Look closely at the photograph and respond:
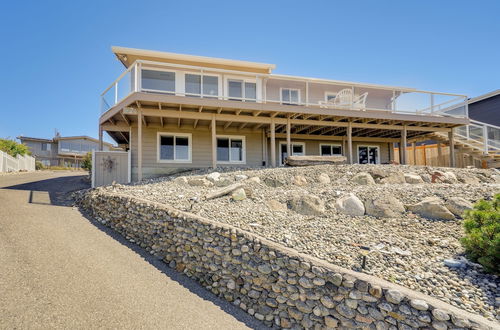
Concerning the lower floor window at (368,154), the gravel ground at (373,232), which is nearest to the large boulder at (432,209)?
the gravel ground at (373,232)

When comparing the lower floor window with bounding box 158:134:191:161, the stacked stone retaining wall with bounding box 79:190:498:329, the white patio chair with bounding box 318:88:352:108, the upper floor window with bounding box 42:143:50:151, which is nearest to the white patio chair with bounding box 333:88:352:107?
the white patio chair with bounding box 318:88:352:108

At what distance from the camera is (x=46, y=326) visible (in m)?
3.06

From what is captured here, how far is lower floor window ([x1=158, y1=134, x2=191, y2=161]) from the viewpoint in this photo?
487 inches

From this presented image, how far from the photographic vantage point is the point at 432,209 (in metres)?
4.95

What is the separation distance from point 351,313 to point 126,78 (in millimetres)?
10678

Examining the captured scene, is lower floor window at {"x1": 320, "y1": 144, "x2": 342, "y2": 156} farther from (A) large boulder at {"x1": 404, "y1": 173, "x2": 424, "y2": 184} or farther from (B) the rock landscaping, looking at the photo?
(B) the rock landscaping

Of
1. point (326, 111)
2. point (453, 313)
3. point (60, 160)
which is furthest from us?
point (60, 160)

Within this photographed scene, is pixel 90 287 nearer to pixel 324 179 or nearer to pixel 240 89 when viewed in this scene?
pixel 324 179

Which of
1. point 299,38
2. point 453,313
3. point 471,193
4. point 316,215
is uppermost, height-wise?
point 299,38

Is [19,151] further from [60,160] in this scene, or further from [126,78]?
[126,78]

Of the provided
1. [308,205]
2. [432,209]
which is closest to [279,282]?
[308,205]

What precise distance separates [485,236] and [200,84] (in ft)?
35.3

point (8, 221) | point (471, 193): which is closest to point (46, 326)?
point (8, 221)

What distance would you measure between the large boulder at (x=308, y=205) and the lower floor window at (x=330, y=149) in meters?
10.3
